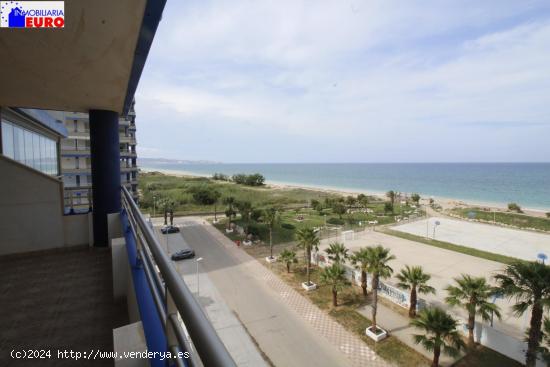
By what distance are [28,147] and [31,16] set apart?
790cm

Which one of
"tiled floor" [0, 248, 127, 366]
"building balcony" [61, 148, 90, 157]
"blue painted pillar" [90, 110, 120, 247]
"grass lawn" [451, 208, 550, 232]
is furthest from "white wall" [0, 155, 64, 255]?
"grass lawn" [451, 208, 550, 232]

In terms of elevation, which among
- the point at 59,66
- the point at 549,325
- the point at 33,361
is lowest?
the point at 549,325

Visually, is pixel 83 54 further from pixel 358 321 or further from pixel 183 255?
pixel 183 255

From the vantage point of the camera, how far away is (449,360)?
38.4 ft

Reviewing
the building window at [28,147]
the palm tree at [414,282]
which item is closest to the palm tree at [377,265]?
the palm tree at [414,282]

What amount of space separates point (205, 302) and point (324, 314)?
265 inches

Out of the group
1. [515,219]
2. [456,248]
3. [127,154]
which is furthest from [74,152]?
[515,219]

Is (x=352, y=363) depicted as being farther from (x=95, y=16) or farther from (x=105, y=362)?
(x=95, y=16)

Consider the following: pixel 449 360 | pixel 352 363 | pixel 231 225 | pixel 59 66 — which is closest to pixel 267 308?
pixel 352 363

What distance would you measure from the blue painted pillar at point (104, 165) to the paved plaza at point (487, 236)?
33.7 meters

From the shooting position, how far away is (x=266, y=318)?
47.5 feet

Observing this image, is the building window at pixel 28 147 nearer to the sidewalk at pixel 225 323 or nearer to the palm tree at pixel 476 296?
the sidewalk at pixel 225 323

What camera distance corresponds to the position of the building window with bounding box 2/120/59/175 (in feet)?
22.5

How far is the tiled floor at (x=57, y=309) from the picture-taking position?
270 centimetres
